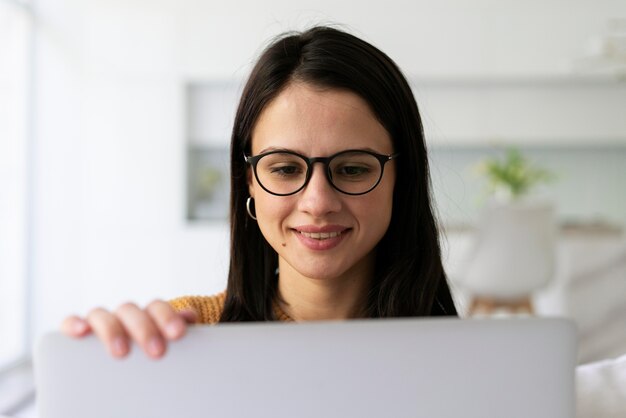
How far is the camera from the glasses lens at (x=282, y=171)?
1.04 meters

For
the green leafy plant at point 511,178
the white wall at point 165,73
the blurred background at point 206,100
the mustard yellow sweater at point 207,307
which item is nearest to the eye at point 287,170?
the mustard yellow sweater at point 207,307

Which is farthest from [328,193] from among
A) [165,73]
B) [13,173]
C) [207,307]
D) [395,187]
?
[165,73]

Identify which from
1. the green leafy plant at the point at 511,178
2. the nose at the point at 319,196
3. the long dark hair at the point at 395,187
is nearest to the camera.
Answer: the nose at the point at 319,196

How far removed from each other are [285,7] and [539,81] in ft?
7.09

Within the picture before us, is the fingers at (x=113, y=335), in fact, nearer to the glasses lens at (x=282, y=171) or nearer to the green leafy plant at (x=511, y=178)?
the glasses lens at (x=282, y=171)

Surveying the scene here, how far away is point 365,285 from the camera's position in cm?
125

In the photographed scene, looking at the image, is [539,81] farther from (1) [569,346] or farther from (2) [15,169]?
(1) [569,346]

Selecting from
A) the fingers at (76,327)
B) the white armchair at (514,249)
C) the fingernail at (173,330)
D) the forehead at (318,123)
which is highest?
the forehead at (318,123)

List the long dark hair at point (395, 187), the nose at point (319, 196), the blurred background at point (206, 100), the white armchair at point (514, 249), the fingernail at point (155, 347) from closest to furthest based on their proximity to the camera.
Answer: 1. the fingernail at point (155, 347)
2. the nose at point (319, 196)
3. the long dark hair at point (395, 187)
4. the white armchair at point (514, 249)
5. the blurred background at point (206, 100)

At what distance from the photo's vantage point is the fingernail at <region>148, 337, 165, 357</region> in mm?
534

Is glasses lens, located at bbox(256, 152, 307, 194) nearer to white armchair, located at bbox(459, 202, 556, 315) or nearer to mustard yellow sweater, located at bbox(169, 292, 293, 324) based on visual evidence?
mustard yellow sweater, located at bbox(169, 292, 293, 324)

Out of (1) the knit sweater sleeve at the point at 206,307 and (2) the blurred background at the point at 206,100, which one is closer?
(1) the knit sweater sleeve at the point at 206,307

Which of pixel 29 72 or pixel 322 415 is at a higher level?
pixel 29 72

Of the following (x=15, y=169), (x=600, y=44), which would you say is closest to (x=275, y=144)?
(x=600, y=44)
